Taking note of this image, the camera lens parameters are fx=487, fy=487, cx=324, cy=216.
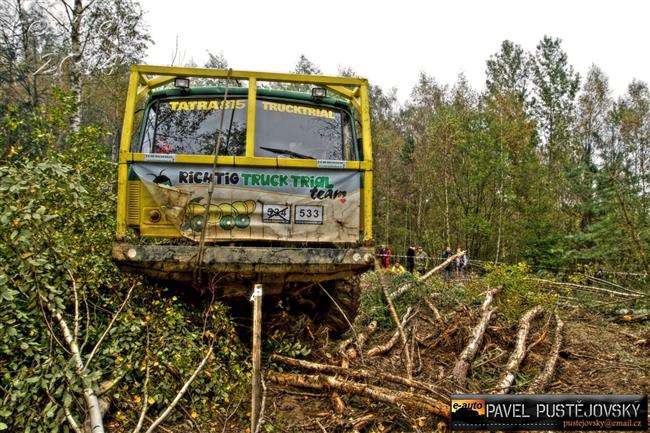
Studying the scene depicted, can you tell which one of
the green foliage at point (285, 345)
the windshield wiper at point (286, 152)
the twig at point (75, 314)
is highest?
the windshield wiper at point (286, 152)

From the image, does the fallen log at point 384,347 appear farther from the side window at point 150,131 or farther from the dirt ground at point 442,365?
the side window at point 150,131

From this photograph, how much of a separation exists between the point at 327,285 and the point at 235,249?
156 cm

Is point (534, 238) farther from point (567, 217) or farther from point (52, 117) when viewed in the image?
point (52, 117)

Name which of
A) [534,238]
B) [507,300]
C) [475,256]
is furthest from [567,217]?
[507,300]

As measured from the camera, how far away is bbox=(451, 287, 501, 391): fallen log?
4929 millimetres

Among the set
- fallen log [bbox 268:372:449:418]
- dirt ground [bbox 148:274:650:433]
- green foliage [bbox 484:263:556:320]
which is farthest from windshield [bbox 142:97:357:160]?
green foliage [bbox 484:263:556:320]

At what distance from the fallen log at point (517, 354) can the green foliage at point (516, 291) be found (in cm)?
24

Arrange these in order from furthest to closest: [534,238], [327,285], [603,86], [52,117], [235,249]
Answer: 1. [603,86]
2. [534,238]
3. [52,117]
4. [327,285]
5. [235,249]

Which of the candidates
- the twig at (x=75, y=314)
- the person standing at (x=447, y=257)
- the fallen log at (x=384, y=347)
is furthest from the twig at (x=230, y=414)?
the person standing at (x=447, y=257)

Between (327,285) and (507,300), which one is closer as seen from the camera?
(327,285)

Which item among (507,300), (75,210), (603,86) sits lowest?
(507,300)

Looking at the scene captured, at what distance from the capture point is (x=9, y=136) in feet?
38.6

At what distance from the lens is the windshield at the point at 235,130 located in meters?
5.09

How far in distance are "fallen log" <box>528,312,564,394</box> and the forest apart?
2.42ft
